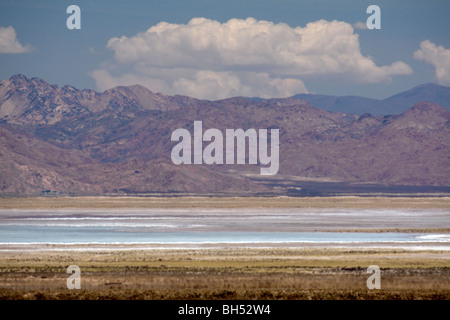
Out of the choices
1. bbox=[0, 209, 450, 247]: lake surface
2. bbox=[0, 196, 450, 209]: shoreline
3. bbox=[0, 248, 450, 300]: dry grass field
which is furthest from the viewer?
bbox=[0, 196, 450, 209]: shoreline

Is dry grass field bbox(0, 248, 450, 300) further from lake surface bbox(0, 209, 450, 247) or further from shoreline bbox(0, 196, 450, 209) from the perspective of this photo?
shoreline bbox(0, 196, 450, 209)

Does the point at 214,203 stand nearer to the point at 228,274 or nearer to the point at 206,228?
the point at 206,228

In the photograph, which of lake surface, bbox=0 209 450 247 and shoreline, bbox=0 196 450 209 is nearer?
lake surface, bbox=0 209 450 247

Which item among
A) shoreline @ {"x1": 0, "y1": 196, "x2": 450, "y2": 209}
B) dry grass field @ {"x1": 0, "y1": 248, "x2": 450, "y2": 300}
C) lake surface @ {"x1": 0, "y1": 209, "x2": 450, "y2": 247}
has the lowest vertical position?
dry grass field @ {"x1": 0, "y1": 248, "x2": 450, "y2": 300}

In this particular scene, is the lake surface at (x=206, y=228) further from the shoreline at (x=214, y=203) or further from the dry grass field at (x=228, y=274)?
the shoreline at (x=214, y=203)

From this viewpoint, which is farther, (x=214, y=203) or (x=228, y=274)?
(x=214, y=203)

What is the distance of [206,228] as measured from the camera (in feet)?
294

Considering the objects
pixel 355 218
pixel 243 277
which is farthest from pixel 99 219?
pixel 243 277

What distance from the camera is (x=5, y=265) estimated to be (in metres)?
52.8

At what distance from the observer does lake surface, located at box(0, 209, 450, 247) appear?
74188 millimetres

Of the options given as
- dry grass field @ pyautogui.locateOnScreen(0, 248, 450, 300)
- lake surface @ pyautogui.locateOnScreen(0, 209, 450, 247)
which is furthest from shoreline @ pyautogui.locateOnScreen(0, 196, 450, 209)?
dry grass field @ pyautogui.locateOnScreen(0, 248, 450, 300)

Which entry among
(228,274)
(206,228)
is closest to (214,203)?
(206,228)

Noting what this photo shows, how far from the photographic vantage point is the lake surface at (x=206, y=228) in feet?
243
